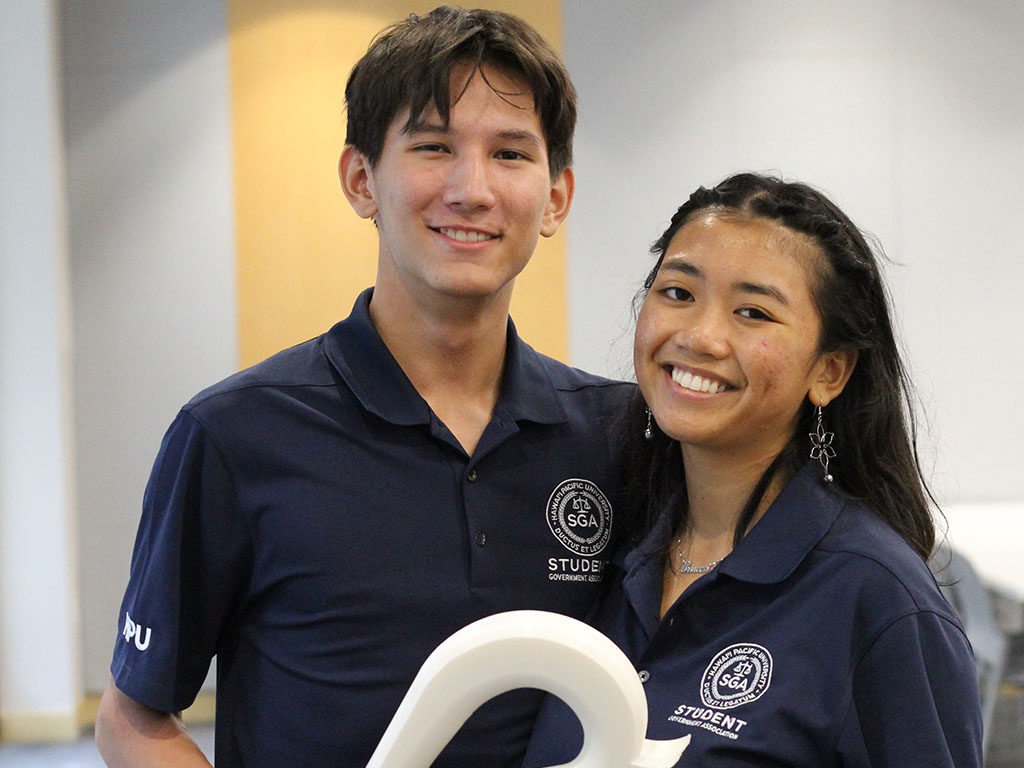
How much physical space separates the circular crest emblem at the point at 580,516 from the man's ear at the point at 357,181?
0.49 metres

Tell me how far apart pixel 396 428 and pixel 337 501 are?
0.40ft

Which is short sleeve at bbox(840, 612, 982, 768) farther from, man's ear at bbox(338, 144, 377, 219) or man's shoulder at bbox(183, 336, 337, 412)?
man's ear at bbox(338, 144, 377, 219)

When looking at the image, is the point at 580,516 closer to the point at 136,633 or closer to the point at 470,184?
the point at 470,184

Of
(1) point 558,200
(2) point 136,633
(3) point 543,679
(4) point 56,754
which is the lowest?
(4) point 56,754

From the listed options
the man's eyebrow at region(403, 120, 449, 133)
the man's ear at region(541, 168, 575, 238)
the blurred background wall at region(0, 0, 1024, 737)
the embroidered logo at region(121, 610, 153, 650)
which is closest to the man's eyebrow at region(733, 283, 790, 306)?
the man's ear at region(541, 168, 575, 238)

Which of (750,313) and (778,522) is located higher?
(750,313)

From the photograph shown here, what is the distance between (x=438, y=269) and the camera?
1422mm

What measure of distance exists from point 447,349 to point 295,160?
2.65 m

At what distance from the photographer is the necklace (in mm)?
1414

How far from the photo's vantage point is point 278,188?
3.94m

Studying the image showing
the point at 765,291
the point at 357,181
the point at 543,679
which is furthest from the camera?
the point at 357,181

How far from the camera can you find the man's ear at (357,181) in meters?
1.55

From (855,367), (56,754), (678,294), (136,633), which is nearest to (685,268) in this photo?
(678,294)

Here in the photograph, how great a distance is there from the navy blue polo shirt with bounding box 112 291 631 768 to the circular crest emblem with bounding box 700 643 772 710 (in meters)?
0.26
